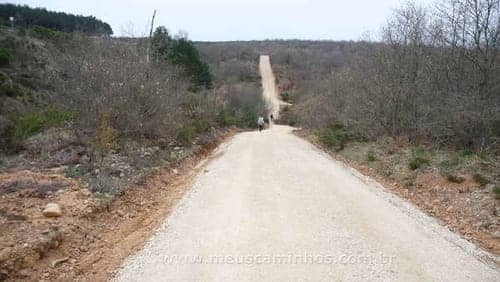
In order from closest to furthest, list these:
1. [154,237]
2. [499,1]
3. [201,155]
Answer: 1. [154,237]
2. [499,1]
3. [201,155]

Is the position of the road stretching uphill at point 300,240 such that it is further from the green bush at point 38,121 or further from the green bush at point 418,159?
the green bush at point 38,121

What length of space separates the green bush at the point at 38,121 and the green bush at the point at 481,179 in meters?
11.3

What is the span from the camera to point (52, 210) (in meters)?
7.58

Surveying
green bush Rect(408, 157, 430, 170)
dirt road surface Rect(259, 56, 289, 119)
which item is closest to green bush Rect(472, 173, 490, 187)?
green bush Rect(408, 157, 430, 170)

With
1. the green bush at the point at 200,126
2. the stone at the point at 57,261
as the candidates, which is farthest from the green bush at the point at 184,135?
the stone at the point at 57,261

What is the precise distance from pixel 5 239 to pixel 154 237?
2203 millimetres

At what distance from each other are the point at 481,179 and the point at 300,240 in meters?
5.40

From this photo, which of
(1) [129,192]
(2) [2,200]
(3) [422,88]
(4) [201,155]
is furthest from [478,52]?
(2) [2,200]

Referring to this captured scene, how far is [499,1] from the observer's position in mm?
14344

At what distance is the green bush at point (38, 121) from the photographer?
14.0 meters

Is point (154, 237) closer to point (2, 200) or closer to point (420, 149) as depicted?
point (2, 200)

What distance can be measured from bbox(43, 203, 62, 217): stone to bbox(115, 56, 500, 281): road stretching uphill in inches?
69.3

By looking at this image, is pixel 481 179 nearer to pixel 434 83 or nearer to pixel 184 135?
pixel 434 83

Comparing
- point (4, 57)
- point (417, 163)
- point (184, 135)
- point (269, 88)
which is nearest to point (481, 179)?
point (417, 163)
